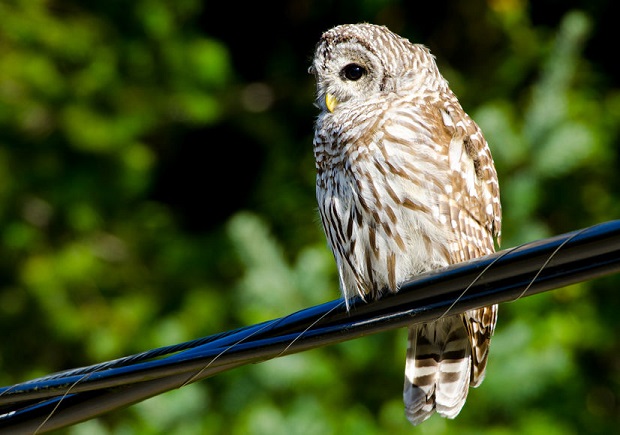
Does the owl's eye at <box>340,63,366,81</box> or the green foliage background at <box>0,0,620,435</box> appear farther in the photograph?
the green foliage background at <box>0,0,620,435</box>

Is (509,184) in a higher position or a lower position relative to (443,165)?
higher

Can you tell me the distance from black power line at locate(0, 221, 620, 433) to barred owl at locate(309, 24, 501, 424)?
87cm

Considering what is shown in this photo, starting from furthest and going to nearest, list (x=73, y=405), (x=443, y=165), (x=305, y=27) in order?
(x=305, y=27)
(x=443, y=165)
(x=73, y=405)

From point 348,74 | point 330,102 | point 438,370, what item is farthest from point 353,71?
point 438,370

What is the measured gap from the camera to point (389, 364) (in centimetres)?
588

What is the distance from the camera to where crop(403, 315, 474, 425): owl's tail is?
4.07 meters

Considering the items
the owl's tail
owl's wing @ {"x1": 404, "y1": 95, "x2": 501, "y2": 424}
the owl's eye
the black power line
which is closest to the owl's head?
the owl's eye

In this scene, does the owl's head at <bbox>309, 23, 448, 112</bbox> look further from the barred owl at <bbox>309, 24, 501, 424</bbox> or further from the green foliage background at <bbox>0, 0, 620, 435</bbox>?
the green foliage background at <bbox>0, 0, 620, 435</bbox>

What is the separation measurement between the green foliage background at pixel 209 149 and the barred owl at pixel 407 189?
214 centimetres

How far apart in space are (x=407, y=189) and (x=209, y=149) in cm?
591

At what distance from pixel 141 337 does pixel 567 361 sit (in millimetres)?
3064

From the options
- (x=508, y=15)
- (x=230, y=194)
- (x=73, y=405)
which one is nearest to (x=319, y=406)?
(x=73, y=405)

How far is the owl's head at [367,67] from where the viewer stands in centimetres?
418

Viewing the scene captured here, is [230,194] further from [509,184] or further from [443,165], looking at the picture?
[443,165]
